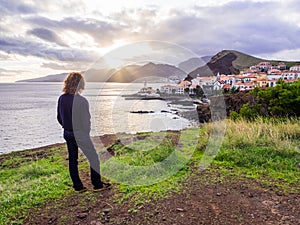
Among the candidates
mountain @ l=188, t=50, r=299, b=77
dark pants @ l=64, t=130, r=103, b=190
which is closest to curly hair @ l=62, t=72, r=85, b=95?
dark pants @ l=64, t=130, r=103, b=190

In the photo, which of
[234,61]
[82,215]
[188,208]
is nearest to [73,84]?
[82,215]

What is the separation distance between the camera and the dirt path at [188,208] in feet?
8.66

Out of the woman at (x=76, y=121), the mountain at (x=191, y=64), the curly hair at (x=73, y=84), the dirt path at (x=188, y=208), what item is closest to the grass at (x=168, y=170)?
the dirt path at (x=188, y=208)

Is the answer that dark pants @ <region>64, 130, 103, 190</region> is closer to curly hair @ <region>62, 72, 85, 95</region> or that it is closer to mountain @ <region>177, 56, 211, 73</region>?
curly hair @ <region>62, 72, 85, 95</region>

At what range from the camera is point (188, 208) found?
9.41 ft

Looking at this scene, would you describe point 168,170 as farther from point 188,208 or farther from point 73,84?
point 73,84

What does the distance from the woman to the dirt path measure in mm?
360

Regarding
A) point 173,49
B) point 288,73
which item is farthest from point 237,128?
point 288,73

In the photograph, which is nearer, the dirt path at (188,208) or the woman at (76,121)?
the dirt path at (188,208)

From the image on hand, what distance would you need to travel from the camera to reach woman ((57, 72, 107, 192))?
3.32m

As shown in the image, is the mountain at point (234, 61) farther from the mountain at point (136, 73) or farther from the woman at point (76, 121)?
the woman at point (76, 121)

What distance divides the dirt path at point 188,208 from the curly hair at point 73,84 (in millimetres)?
1649

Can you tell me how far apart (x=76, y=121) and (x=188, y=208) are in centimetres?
205

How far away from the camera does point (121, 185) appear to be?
3.70 meters
